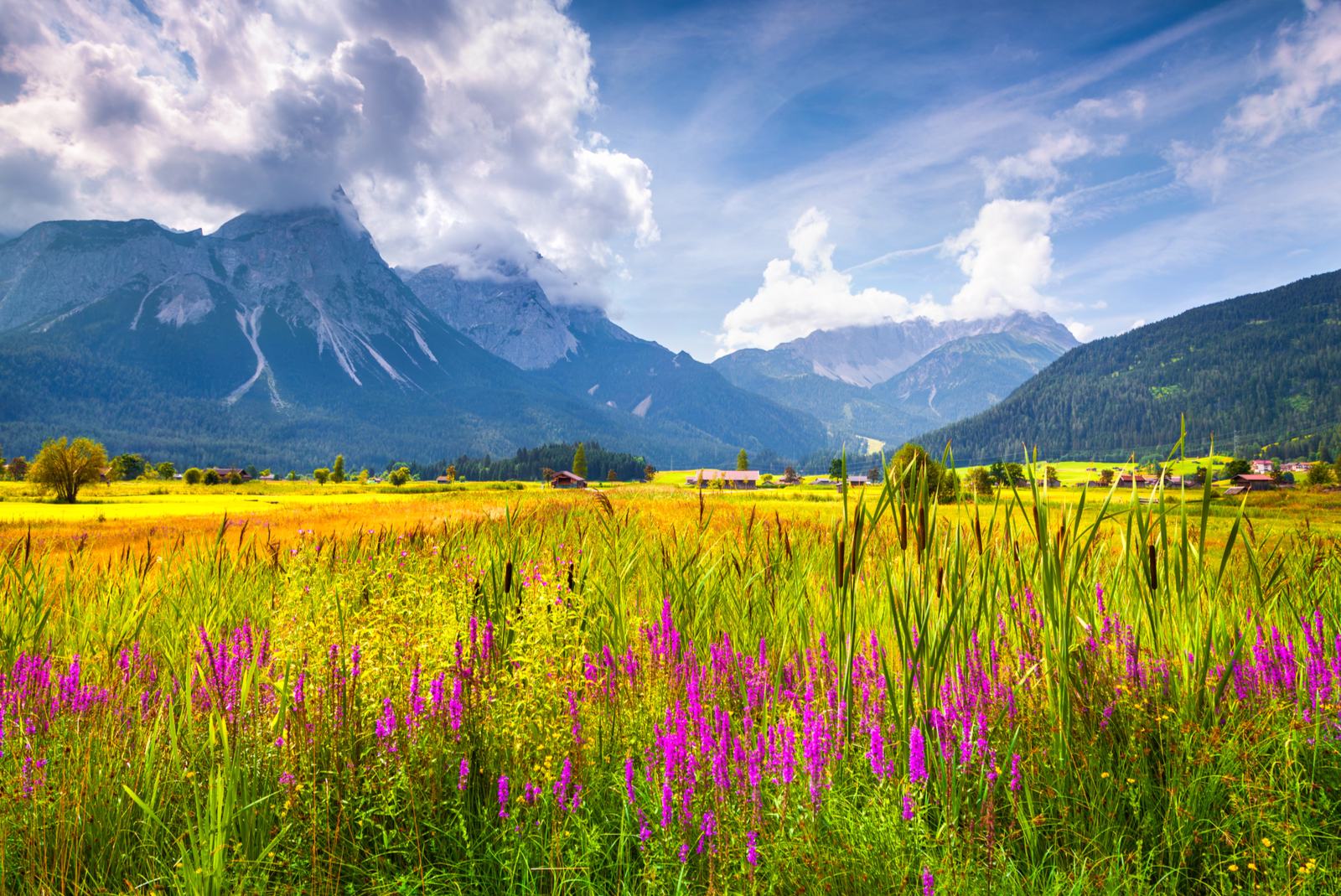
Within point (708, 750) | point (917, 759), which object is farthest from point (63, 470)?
point (917, 759)

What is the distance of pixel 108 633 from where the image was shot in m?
3.72

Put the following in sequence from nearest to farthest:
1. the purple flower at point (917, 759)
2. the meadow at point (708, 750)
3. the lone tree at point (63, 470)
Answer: the meadow at point (708, 750) → the purple flower at point (917, 759) → the lone tree at point (63, 470)

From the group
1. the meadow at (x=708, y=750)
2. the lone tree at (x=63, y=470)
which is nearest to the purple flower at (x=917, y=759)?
the meadow at (x=708, y=750)

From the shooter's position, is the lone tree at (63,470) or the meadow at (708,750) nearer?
the meadow at (708,750)

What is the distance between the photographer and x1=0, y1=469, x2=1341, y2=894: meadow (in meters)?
1.88

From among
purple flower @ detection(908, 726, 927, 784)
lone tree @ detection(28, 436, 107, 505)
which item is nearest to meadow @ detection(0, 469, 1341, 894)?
purple flower @ detection(908, 726, 927, 784)

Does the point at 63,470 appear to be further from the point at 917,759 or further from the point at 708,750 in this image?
the point at 917,759

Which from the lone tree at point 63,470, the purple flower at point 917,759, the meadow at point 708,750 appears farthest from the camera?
the lone tree at point 63,470

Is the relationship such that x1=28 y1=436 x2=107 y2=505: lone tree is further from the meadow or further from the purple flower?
the purple flower

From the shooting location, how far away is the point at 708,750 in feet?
7.12

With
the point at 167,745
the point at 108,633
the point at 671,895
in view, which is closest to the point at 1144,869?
the point at 671,895

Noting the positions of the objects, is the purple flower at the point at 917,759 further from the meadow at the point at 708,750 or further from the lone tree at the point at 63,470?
the lone tree at the point at 63,470

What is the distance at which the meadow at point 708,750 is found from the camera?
1877mm

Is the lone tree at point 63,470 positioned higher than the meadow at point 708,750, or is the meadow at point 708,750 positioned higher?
the lone tree at point 63,470
